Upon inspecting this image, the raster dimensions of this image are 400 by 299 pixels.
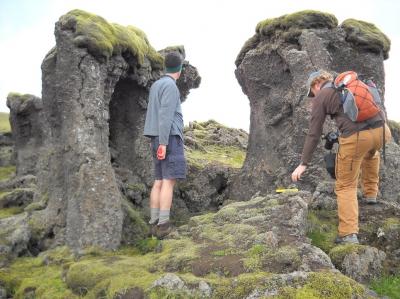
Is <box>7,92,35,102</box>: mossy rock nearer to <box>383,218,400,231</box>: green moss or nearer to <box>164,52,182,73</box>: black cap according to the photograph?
<box>164,52,182,73</box>: black cap

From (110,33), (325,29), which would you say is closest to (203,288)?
(110,33)

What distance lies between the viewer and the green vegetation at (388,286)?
9.46 meters

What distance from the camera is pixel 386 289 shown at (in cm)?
966

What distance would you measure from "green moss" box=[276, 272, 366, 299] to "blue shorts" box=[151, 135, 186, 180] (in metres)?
6.26

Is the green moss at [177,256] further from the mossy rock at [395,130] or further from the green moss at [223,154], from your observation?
the green moss at [223,154]

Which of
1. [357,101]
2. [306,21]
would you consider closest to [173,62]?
[357,101]

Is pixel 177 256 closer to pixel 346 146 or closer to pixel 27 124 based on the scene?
pixel 346 146

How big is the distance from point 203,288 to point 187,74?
63.7 feet

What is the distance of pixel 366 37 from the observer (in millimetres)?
20875

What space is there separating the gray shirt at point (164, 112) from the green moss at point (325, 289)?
21.6ft

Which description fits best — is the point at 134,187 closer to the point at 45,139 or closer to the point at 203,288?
the point at 203,288

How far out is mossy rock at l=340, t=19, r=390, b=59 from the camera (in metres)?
20.9

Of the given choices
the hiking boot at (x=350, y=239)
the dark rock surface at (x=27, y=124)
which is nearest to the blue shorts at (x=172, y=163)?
the hiking boot at (x=350, y=239)

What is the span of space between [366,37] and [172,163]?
1208 cm
